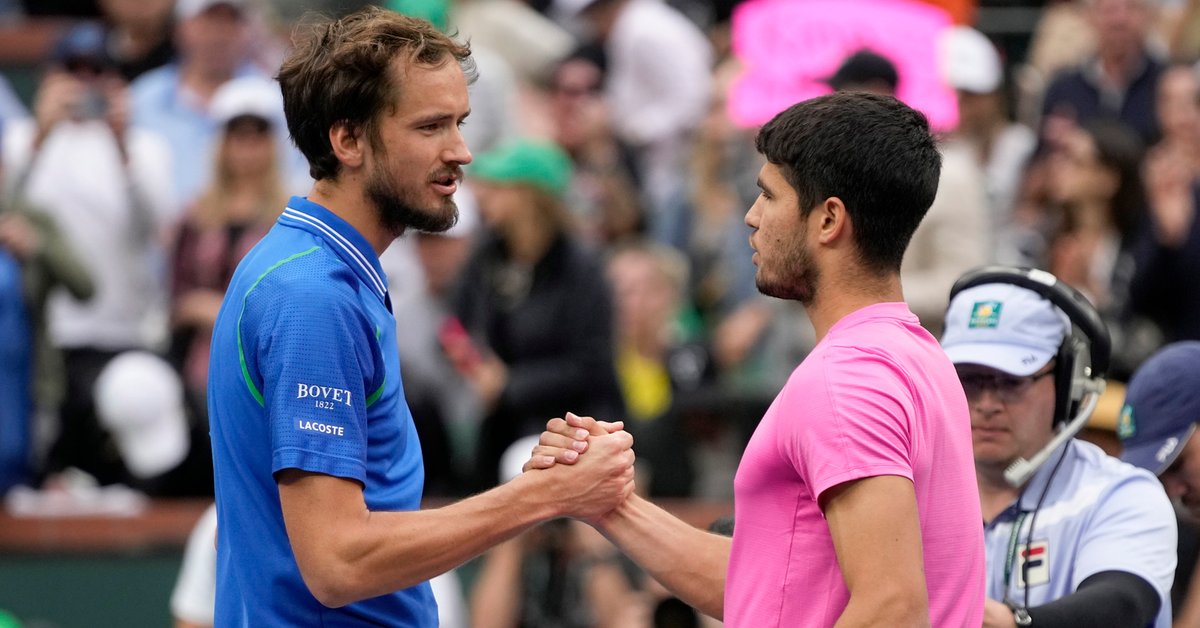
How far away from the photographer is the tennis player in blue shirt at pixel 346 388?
10.3ft

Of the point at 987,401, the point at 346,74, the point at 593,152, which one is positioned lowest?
the point at 593,152

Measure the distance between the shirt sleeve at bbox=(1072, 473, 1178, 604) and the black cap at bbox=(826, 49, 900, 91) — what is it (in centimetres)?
342

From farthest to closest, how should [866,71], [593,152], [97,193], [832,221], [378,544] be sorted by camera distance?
[593,152] < [97,193] < [866,71] < [378,544] < [832,221]

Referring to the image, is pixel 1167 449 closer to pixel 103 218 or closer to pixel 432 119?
pixel 432 119

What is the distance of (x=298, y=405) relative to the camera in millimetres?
3119

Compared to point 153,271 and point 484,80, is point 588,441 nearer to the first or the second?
point 153,271

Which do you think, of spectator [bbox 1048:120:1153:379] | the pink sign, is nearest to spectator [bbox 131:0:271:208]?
the pink sign

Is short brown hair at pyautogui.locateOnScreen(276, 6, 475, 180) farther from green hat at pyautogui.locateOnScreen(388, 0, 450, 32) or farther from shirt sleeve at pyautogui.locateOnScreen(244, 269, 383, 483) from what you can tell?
green hat at pyautogui.locateOnScreen(388, 0, 450, 32)

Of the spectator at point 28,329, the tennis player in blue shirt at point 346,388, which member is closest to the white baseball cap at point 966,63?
the spectator at point 28,329

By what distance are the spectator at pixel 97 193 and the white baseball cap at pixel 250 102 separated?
499 mm

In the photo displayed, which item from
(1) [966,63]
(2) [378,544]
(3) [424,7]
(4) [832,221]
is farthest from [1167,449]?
(3) [424,7]

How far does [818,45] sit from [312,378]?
697cm

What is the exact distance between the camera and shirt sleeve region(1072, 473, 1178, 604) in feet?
11.7

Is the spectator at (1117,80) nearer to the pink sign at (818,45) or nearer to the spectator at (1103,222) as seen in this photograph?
the pink sign at (818,45)
